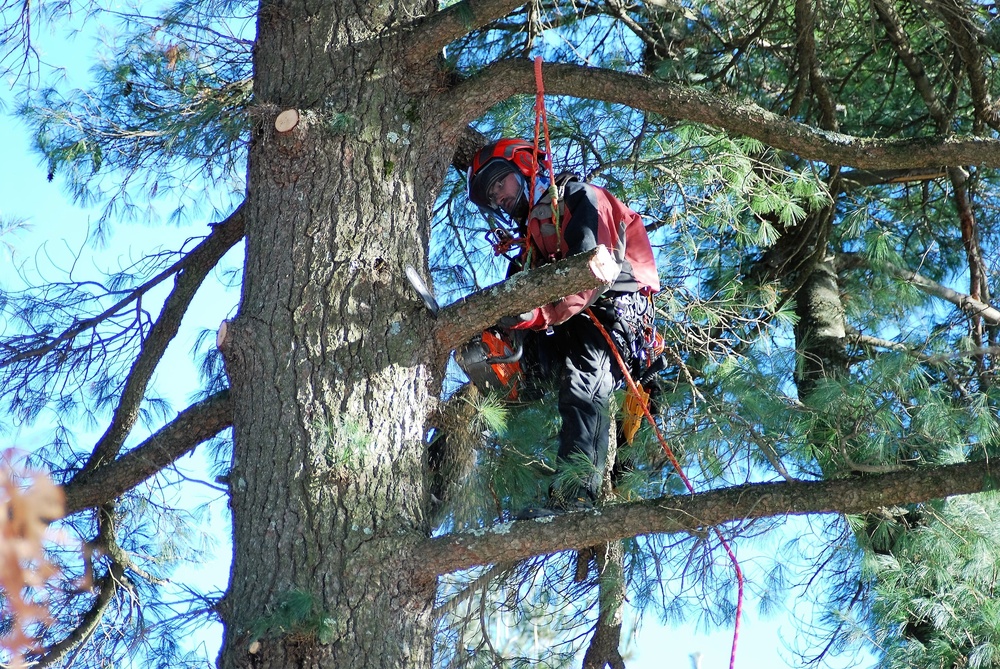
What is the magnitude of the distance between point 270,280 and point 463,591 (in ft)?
3.70

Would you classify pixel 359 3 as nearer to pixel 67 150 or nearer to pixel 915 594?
pixel 67 150

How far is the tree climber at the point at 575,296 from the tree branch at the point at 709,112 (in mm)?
262

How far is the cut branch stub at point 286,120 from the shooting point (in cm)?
327

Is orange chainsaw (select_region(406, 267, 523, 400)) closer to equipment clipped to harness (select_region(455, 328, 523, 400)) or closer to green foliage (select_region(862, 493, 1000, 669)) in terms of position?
equipment clipped to harness (select_region(455, 328, 523, 400))

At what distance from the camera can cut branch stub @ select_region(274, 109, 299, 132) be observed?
10.7 ft

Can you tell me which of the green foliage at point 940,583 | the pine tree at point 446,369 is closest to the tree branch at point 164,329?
the pine tree at point 446,369

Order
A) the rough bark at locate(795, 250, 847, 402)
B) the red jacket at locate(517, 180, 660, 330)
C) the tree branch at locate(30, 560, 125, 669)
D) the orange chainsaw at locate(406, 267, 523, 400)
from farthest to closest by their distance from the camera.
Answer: the rough bark at locate(795, 250, 847, 402), the tree branch at locate(30, 560, 125, 669), the orange chainsaw at locate(406, 267, 523, 400), the red jacket at locate(517, 180, 660, 330)

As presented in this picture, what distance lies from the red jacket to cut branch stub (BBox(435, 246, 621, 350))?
0.68 ft

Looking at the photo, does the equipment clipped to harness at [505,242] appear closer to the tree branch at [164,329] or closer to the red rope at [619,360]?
the red rope at [619,360]

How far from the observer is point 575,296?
3320 millimetres

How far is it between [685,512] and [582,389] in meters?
0.79

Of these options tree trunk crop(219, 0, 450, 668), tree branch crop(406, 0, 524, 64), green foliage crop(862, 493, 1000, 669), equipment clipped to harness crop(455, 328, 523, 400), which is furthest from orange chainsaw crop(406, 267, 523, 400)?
green foliage crop(862, 493, 1000, 669)

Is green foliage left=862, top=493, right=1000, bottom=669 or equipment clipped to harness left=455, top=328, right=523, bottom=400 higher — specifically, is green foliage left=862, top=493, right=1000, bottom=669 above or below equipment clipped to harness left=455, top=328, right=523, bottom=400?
below

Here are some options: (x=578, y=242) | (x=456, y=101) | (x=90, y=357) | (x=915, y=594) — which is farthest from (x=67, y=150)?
(x=915, y=594)
